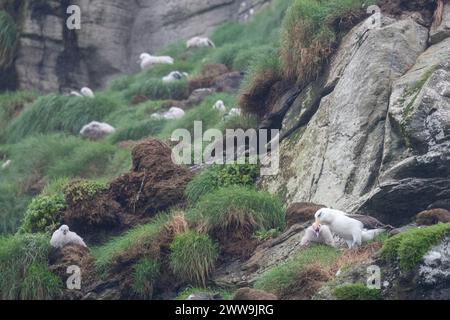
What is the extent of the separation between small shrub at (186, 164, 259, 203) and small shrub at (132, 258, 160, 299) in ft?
5.43

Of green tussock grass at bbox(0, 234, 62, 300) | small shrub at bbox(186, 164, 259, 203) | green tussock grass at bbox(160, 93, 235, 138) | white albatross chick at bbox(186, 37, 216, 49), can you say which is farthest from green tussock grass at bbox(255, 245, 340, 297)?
white albatross chick at bbox(186, 37, 216, 49)

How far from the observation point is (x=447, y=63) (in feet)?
48.0

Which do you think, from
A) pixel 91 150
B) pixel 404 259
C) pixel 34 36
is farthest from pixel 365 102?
pixel 34 36

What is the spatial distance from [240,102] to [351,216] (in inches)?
191

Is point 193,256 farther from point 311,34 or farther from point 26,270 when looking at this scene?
point 311,34

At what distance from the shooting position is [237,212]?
48.7ft

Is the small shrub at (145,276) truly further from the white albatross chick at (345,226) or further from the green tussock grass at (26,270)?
the white albatross chick at (345,226)

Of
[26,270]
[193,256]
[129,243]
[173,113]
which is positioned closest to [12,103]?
[173,113]

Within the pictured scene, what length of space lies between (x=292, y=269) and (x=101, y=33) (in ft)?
49.3

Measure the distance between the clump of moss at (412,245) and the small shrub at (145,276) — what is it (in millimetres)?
3567

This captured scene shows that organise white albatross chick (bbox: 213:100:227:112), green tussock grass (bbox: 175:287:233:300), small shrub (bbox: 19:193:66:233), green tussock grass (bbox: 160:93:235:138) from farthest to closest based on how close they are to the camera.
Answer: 1. white albatross chick (bbox: 213:100:227:112)
2. green tussock grass (bbox: 160:93:235:138)
3. small shrub (bbox: 19:193:66:233)
4. green tussock grass (bbox: 175:287:233:300)

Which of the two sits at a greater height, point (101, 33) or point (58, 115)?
point (101, 33)

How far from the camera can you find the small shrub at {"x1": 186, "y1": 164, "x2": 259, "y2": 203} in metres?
16.0

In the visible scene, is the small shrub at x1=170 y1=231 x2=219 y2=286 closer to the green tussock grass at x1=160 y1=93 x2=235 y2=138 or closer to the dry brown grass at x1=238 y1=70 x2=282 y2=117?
the dry brown grass at x1=238 y1=70 x2=282 y2=117
